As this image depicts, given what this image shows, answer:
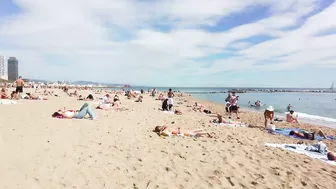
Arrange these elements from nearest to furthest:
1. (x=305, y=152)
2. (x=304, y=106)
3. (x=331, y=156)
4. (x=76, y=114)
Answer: (x=331, y=156) → (x=305, y=152) → (x=76, y=114) → (x=304, y=106)

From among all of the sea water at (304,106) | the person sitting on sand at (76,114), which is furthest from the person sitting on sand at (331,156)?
the sea water at (304,106)

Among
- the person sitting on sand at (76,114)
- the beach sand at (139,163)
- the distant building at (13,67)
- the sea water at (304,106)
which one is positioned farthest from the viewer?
A: the distant building at (13,67)

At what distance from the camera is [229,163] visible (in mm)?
5863

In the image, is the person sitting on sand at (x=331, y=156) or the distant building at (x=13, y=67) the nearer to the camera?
the person sitting on sand at (x=331, y=156)

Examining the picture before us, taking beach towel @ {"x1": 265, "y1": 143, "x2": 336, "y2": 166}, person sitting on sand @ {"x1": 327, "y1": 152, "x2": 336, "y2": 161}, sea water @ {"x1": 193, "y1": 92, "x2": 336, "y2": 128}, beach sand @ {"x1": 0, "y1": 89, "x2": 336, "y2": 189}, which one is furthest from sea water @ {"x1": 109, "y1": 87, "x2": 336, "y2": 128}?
beach sand @ {"x1": 0, "y1": 89, "x2": 336, "y2": 189}

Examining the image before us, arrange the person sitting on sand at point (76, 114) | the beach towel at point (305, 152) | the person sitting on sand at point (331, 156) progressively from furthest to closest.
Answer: the person sitting on sand at point (76, 114) < the beach towel at point (305, 152) < the person sitting on sand at point (331, 156)

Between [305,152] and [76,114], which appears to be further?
[76,114]

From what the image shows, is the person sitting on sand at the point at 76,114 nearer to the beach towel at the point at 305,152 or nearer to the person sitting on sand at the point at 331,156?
the beach towel at the point at 305,152

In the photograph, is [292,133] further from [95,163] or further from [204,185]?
[95,163]

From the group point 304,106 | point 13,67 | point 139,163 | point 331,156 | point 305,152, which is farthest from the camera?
point 13,67

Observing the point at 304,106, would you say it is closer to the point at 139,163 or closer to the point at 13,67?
the point at 139,163

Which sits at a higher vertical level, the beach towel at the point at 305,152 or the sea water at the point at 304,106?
the beach towel at the point at 305,152

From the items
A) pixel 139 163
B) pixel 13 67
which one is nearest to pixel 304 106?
pixel 139 163

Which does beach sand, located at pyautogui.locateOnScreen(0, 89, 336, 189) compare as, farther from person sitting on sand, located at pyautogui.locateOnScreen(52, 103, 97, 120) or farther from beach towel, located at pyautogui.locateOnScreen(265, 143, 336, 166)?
person sitting on sand, located at pyautogui.locateOnScreen(52, 103, 97, 120)
